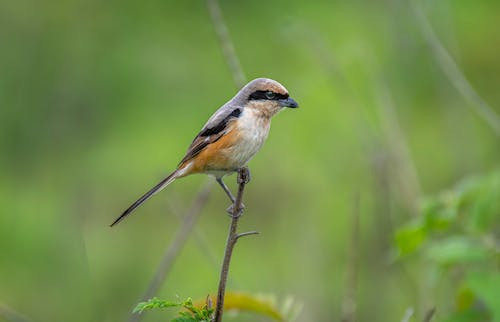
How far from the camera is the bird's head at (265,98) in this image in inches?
124

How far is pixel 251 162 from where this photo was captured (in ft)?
22.9

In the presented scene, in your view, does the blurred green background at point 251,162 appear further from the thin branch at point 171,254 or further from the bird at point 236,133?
the thin branch at point 171,254

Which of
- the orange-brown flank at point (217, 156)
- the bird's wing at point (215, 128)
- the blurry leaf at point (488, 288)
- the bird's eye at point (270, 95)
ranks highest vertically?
the bird's eye at point (270, 95)

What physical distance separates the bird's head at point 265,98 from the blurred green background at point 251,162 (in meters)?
0.55

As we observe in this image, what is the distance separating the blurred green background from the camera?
183 inches

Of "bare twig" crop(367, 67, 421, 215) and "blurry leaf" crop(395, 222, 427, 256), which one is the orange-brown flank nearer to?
"blurry leaf" crop(395, 222, 427, 256)

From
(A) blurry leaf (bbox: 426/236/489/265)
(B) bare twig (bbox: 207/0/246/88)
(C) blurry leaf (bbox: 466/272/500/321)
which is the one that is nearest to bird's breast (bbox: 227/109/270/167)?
(B) bare twig (bbox: 207/0/246/88)

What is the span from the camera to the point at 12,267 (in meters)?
6.03

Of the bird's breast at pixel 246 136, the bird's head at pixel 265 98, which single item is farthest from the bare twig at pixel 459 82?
the bird's breast at pixel 246 136

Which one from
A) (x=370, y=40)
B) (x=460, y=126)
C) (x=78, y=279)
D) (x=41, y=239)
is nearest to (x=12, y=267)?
(x=41, y=239)

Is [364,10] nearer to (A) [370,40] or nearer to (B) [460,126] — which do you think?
(A) [370,40]

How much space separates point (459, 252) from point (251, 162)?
161 inches

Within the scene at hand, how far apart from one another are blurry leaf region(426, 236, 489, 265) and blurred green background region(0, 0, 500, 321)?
0.48 m

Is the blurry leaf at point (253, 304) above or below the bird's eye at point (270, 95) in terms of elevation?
below
